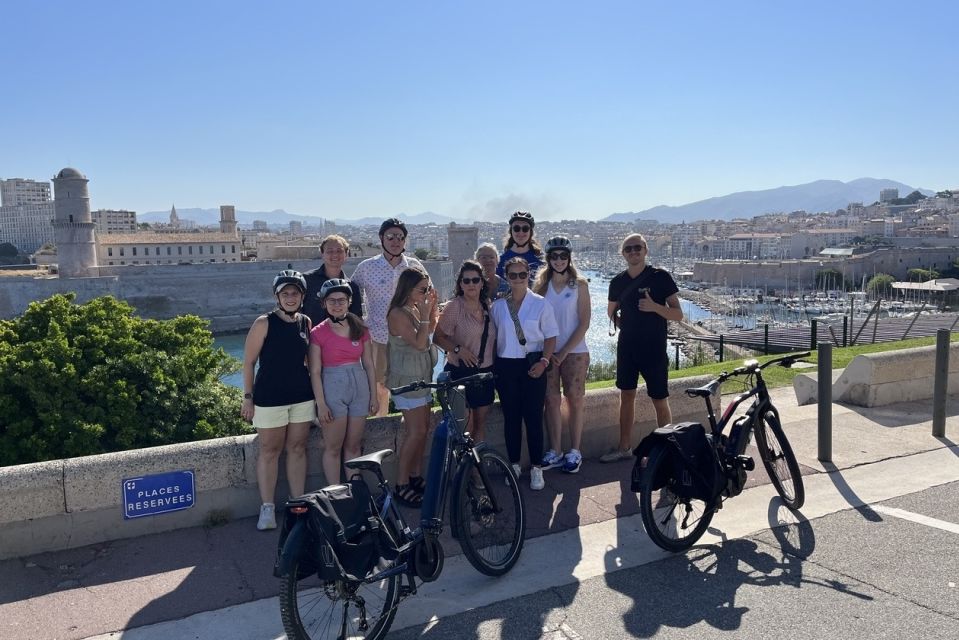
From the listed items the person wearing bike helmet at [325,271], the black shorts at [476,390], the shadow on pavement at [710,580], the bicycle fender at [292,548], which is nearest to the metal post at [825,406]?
the shadow on pavement at [710,580]

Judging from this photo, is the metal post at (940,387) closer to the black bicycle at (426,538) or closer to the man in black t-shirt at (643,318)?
the man in black t-shirt at (643,318)

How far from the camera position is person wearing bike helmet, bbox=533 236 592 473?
5.33 metres

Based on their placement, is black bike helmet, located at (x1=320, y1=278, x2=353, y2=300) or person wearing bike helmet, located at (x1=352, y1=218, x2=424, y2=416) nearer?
black bike helmet, located at (x1=320, y1=278, x2=353, y2=300)

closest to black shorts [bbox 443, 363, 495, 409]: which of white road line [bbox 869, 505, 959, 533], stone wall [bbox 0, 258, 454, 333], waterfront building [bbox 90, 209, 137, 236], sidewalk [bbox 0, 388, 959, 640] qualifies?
sidewalk [bbox 0, 388, 959, 640]

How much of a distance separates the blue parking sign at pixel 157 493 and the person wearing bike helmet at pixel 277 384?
43 cm

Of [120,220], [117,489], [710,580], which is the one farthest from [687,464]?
[120,220]

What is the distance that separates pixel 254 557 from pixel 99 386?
2.63 m

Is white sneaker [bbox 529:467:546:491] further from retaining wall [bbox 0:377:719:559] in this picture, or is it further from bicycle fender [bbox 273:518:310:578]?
bicycle fender [bbox 273:518:310:578]

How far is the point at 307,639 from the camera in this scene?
3061mm

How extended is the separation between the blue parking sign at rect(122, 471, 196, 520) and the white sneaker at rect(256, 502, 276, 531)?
1.39ft

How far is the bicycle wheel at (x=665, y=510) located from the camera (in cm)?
400

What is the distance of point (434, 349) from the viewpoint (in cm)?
528

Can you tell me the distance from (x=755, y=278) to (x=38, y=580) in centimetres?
11947

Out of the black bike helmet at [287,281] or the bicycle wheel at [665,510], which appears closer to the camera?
the bicycle wheel at [665,510]
